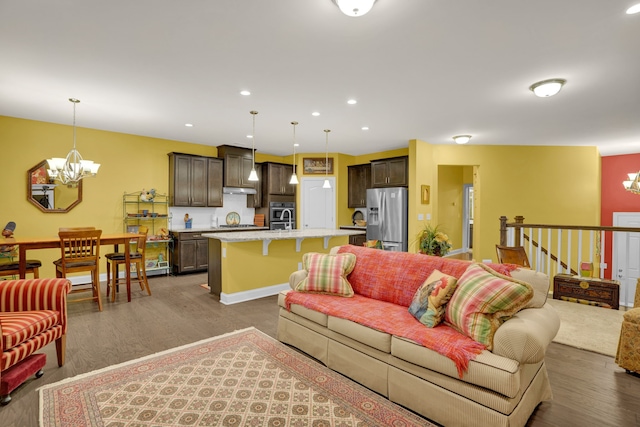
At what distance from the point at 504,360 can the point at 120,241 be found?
15.5ft

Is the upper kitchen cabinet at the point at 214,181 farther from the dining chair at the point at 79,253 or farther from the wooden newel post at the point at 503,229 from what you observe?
the wooden newel post at the point at 503,229

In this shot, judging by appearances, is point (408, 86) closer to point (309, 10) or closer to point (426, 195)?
point (309, 10)

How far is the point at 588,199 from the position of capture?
641 cm

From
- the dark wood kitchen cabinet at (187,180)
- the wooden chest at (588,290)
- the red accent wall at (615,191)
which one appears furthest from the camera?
the red accent wall at (615,191)

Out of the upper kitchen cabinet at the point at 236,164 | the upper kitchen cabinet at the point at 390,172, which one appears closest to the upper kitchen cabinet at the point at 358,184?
the upper kitchen cabinet at the point at 390,172

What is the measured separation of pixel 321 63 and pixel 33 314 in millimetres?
3167

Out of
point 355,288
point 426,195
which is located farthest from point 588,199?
point 355,288

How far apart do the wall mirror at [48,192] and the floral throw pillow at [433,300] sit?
579 centimetres

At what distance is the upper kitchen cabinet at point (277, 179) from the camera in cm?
743

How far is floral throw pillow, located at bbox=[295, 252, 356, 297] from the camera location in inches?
112

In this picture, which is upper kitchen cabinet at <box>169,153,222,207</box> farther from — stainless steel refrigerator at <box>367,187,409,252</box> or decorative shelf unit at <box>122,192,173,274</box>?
stainless steel refrigerator at <box>367,187,409,252</box>

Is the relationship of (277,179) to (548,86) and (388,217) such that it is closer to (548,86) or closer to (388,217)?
(388,217)

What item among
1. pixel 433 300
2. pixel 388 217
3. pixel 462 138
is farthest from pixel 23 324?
pixel 462 138

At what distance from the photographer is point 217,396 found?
2.10 m
